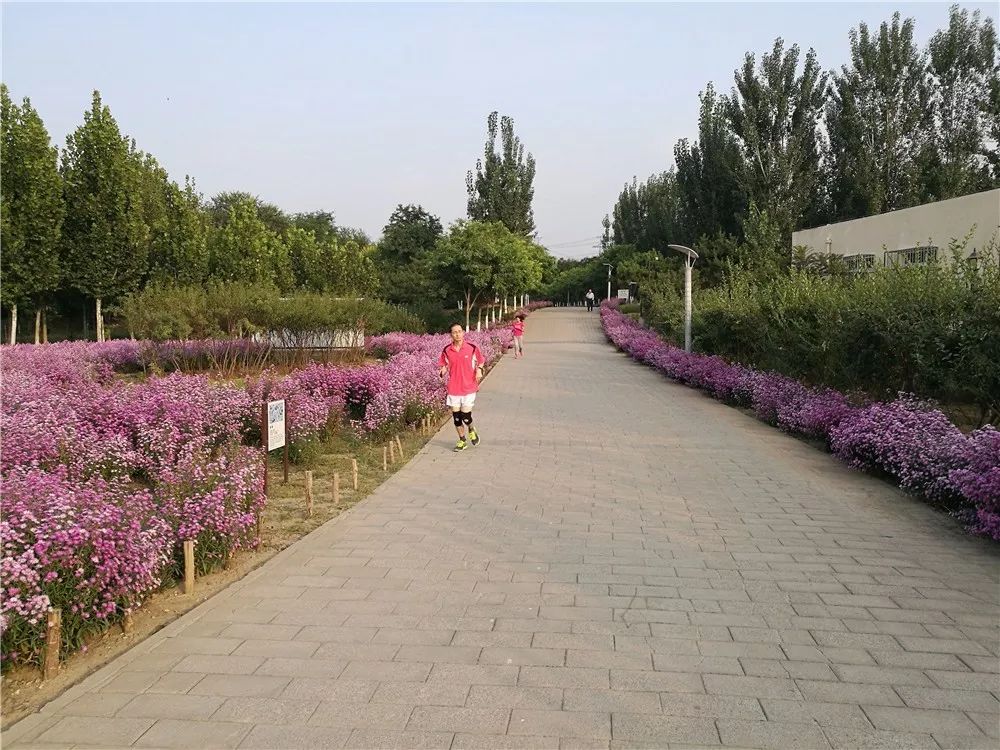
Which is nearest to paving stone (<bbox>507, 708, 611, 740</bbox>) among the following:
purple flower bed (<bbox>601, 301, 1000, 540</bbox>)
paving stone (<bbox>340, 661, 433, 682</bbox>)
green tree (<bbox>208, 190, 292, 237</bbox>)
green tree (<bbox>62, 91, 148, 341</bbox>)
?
paving stone (<bbox>340, 661, 433, 682</bbox>)

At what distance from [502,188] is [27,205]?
2695 cm

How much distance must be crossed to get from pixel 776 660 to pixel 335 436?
24.6ft

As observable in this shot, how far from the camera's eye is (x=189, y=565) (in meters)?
4.47

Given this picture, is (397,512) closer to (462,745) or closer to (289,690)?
(289,690)

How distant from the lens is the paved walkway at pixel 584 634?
2.95 m

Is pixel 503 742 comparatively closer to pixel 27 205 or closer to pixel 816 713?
pixel 816 713

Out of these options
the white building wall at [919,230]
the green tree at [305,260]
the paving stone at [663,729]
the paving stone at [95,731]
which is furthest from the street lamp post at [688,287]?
the green tree at [305,260]

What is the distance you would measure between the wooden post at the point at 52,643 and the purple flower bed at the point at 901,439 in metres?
5.85

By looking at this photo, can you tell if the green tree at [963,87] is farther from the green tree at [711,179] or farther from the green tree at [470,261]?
the green tree at [470,261]

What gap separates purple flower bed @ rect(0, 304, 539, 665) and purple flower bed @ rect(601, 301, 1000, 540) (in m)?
5.28

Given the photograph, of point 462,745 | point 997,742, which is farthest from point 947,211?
point 462,745

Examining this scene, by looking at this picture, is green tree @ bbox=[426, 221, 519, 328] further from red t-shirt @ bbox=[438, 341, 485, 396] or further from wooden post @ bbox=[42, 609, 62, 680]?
wooden post @ bbox=[42, 609, 62, 680]

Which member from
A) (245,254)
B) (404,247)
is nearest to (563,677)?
(245,254)

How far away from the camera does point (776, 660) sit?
11.6 ft
